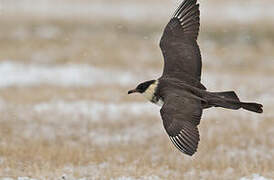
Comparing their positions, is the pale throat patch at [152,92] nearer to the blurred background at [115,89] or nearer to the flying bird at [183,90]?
the flying bird at [183,90]

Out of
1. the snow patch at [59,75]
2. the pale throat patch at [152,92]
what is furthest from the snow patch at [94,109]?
the pale throat patch at [152,92]

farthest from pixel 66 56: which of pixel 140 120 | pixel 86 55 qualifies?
pixel 140 120

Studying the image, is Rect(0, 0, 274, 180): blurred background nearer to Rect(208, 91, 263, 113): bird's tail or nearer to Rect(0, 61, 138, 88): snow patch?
Rect(0, 61, 138, 88): snow patch

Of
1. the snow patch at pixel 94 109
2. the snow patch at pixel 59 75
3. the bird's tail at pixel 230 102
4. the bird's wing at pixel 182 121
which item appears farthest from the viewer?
the snow patch at pixel 59 75

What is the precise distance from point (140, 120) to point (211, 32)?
12.6 metres

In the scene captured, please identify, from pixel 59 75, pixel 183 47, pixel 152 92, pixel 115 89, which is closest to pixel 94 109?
pixel 115 89

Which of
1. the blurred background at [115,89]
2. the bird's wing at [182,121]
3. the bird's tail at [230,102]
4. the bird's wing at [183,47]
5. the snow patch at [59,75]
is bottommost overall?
the snow patch at [59,75]

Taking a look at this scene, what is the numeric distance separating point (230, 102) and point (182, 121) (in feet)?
2.69

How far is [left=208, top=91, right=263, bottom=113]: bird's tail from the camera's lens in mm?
8969

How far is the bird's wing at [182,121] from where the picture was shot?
870 centimetres

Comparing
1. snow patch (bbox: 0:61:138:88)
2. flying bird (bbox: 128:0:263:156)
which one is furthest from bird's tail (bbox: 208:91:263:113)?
snow patch (bbox: 0:61:138:88)

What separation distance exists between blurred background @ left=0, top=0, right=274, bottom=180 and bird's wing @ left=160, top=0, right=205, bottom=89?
1.71 m

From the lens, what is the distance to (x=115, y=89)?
61.6ft

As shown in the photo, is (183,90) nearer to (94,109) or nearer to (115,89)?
(94,109)
